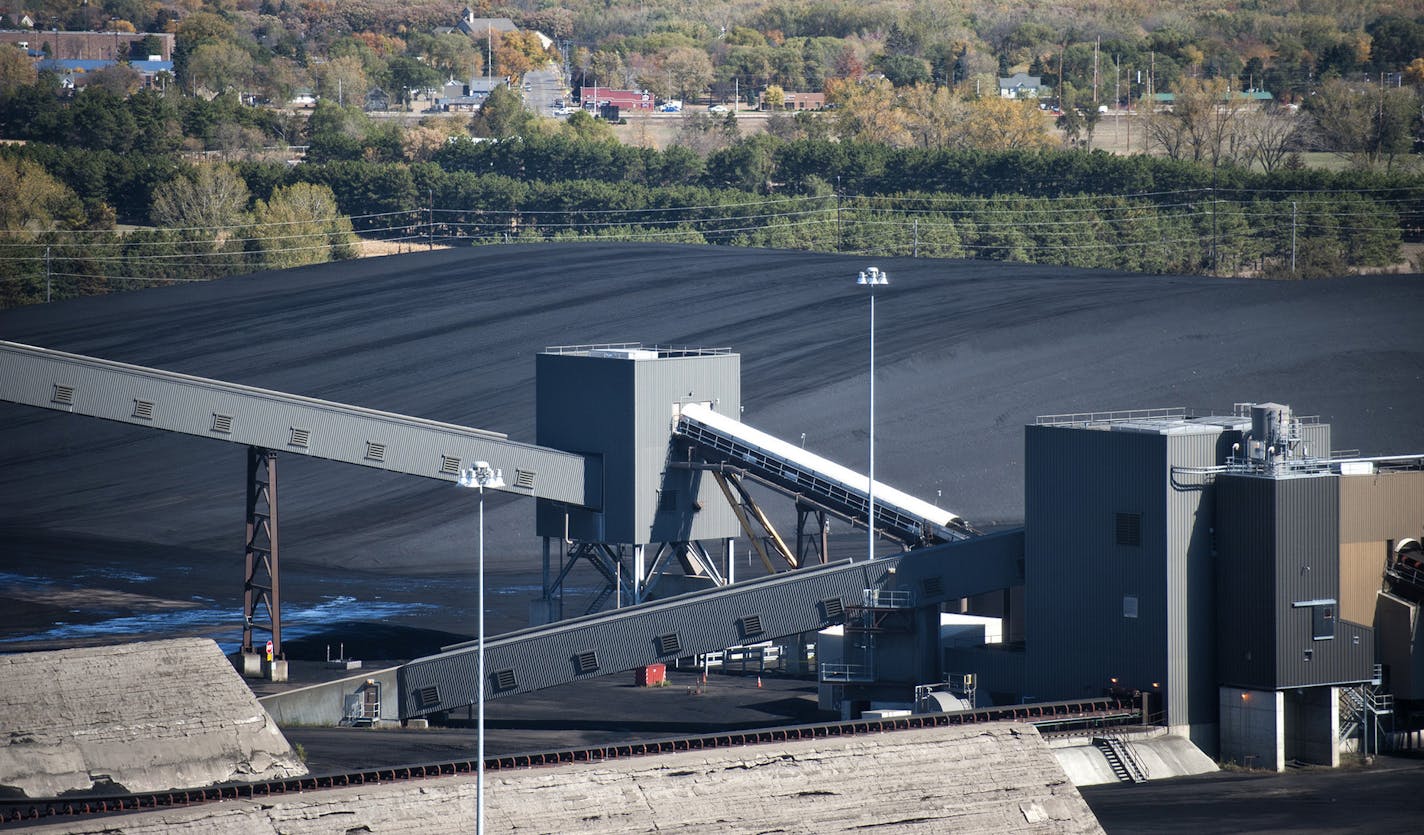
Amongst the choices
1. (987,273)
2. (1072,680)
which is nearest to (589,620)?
(1072,680)

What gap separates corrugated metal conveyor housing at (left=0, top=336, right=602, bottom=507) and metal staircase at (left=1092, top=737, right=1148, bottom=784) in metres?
19.7

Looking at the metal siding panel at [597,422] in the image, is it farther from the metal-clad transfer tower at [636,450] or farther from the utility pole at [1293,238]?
the utility pole at [1293,238]

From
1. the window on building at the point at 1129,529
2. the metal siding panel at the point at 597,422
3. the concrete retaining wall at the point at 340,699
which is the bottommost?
the concrete retaining wall at the point at 340,699

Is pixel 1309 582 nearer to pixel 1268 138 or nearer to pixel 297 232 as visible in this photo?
pixel 297 232

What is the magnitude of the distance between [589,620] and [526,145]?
136990 mm

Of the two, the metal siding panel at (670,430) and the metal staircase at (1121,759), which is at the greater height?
the metal siding panel at (670,430)

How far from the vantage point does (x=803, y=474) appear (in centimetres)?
6825

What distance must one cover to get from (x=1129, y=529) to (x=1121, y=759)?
21.1ft

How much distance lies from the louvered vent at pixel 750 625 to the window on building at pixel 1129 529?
35.6 feet

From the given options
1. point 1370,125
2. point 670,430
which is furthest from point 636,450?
point 1370,125

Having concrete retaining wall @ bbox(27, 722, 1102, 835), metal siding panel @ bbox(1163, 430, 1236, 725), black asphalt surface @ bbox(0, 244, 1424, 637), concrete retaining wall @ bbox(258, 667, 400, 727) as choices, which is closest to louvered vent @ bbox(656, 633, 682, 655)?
concrete retaining wall @ bbox(258, 667, 400, 727)

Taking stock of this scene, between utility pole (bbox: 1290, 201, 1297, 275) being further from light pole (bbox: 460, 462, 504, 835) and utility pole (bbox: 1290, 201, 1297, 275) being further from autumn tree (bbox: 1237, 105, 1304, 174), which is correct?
light pole (bbox: 460, 462, 504, 835)

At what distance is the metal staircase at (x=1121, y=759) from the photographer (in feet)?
177

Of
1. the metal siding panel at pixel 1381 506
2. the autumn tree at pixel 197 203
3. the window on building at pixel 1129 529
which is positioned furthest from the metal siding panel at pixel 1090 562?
the autumn tree at pixel 197 203
